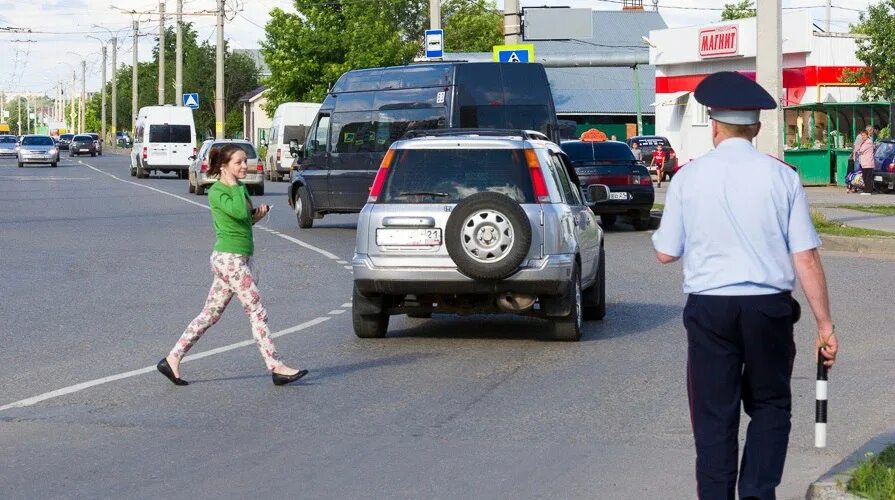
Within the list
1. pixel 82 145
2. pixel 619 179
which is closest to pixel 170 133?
pixel 619 179

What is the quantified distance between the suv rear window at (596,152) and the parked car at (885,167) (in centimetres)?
1287

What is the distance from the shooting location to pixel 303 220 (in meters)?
25.7

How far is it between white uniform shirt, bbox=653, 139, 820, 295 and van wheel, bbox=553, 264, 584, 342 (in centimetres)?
620

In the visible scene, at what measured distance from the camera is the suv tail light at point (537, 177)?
38.2 ft

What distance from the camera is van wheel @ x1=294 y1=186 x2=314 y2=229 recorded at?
25.0m

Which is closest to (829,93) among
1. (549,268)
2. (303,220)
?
(303,220)

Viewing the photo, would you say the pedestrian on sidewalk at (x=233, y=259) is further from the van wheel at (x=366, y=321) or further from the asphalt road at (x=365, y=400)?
the van wheel at (x=366, y=321)

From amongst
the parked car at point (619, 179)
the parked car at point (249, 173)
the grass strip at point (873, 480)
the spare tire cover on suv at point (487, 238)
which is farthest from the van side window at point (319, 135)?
the grass strip at point (873, 480)

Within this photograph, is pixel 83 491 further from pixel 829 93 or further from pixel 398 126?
pixel 829 93

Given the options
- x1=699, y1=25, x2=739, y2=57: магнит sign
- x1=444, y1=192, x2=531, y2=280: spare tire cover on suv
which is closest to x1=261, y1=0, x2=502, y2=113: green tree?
x1=699, y1=25, x2=739, y2=57: магнит sign

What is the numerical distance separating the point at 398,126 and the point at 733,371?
702 inches

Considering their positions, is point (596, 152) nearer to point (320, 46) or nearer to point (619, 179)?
point (619, 179)

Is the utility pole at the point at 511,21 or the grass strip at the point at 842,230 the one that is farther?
the utility pole at the point at 511,21

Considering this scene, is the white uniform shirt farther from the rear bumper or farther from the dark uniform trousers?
the rear bumper
